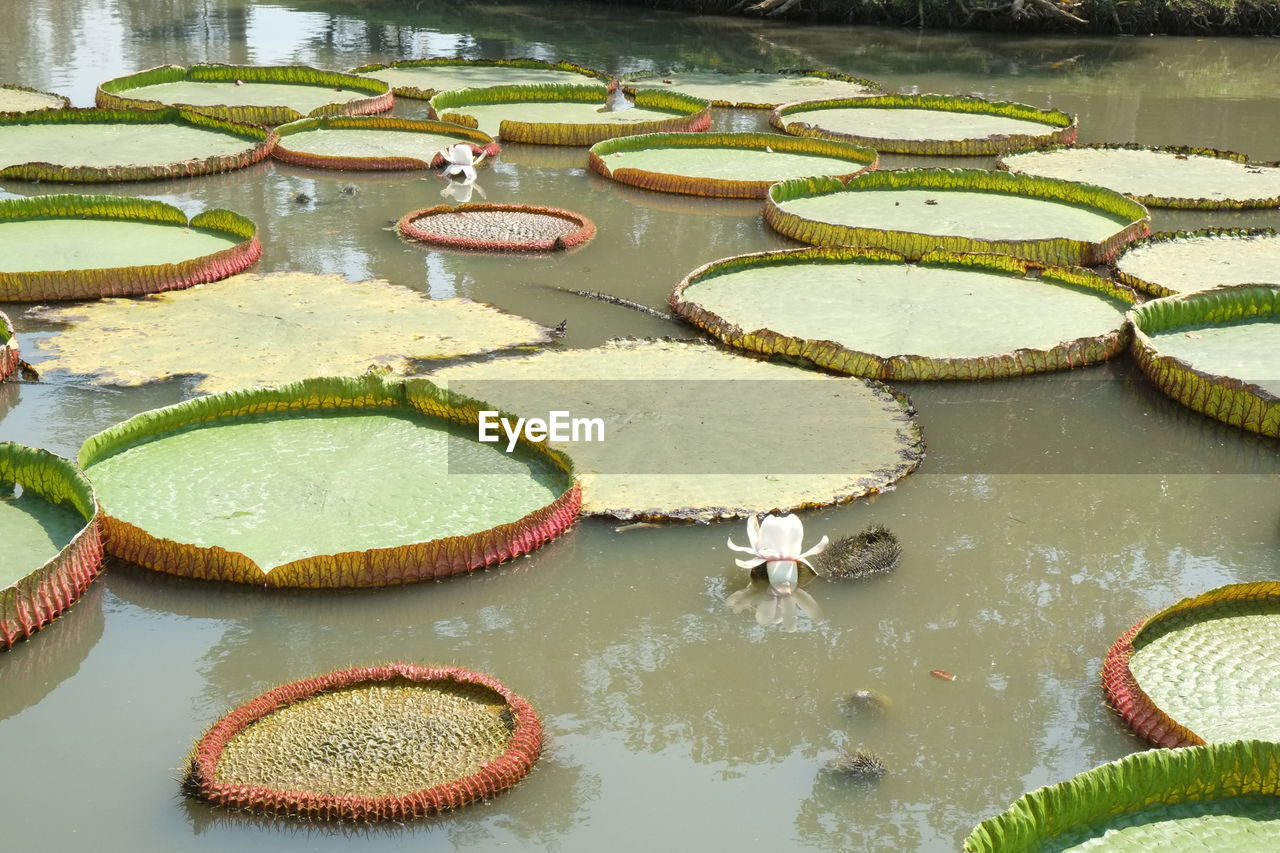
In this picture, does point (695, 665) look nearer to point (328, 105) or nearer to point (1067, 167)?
point (1067, 167)

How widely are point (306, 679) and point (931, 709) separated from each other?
1541 millimetres

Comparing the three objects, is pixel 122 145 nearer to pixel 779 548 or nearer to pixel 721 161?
pixel 721 161

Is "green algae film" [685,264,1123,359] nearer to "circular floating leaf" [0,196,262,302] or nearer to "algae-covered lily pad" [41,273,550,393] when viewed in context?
"algae-covered lily pad" [41,273,550,393]

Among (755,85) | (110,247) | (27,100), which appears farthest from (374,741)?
(755,85)

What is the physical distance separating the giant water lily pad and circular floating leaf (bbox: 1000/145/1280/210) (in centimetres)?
390

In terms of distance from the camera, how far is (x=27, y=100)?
1057cm

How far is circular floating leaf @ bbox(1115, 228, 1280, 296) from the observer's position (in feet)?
21.7

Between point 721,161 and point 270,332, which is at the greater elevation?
point 721,161

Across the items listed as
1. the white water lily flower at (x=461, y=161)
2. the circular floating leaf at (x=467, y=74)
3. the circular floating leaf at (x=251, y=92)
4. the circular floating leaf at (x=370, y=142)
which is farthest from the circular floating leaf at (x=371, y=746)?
the circular floating leaf at (x=467, y=74)

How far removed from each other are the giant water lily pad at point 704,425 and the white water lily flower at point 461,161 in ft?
10.8

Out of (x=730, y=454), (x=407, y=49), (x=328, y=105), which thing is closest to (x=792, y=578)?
(x=730, y=454)

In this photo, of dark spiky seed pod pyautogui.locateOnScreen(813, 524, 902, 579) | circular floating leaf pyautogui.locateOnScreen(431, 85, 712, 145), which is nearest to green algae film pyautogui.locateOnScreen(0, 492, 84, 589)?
dark spiky seed pod pyautogui.locateOnScreen(813, 524, 902, 579)

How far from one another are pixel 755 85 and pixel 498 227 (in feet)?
15.8

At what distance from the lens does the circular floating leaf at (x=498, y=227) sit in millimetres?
7348
